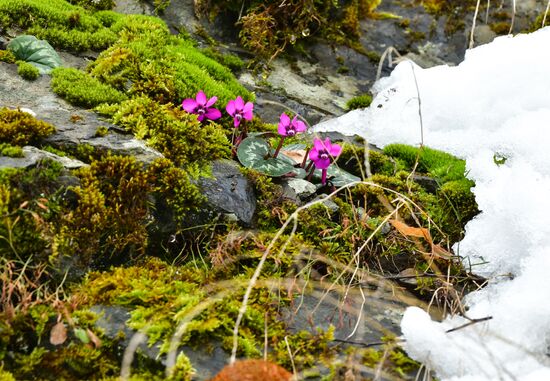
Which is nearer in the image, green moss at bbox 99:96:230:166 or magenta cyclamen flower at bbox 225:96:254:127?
green moss at bbox 99:96:230:166

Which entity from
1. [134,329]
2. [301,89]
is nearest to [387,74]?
[301,89]

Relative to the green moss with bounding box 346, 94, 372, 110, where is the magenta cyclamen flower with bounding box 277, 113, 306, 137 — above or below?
above

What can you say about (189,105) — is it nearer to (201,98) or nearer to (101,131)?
(201,98)

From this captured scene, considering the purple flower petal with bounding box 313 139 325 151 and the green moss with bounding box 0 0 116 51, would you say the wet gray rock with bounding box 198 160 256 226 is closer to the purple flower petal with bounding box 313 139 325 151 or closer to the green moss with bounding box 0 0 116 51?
the purple flower petal with bounding box 313 139 325 151

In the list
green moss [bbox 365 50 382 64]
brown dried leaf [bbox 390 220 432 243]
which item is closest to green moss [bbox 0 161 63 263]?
brown dried leaf [bbox 390 220 432 243]

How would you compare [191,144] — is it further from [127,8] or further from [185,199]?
[127,8]

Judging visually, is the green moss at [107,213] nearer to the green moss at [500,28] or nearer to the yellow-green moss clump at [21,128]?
the yellow-green moss clump at [21,128]

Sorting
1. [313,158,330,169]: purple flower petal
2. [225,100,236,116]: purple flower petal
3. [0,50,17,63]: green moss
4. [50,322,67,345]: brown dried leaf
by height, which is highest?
[225,100,236,116]: purple flower petal
